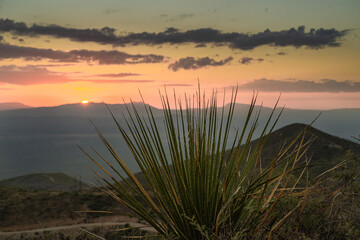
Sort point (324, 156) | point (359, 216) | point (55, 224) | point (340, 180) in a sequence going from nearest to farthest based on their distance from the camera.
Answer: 1. point (359, 216)
2. point (340, 180)
3. point (55, 224)
4. point (324, 156)

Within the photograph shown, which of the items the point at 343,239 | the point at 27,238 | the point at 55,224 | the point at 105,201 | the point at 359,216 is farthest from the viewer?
the point at 105,201

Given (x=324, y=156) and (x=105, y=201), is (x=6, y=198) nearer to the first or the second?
(x=105, y=201)

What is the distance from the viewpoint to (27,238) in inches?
752

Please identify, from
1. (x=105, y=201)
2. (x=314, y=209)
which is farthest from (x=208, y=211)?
(x=105, y=201)

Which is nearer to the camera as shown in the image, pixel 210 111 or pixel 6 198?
pixel 210 111

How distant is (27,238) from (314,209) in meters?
18.9

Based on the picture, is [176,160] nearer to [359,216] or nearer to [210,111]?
[210,111]

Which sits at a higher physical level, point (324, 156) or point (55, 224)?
point (324, 156)

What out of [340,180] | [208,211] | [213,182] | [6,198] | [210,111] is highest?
[210,111]

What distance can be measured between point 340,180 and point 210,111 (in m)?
4.51

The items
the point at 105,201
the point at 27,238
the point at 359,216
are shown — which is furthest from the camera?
the point at 105,201

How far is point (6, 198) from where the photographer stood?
33.6 m

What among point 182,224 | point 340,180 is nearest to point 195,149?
point 182,224

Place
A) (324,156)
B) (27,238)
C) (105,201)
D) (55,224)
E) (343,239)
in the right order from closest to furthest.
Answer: (343,239) < (27,238) < (55,224) < (105,201) < (324,156)
